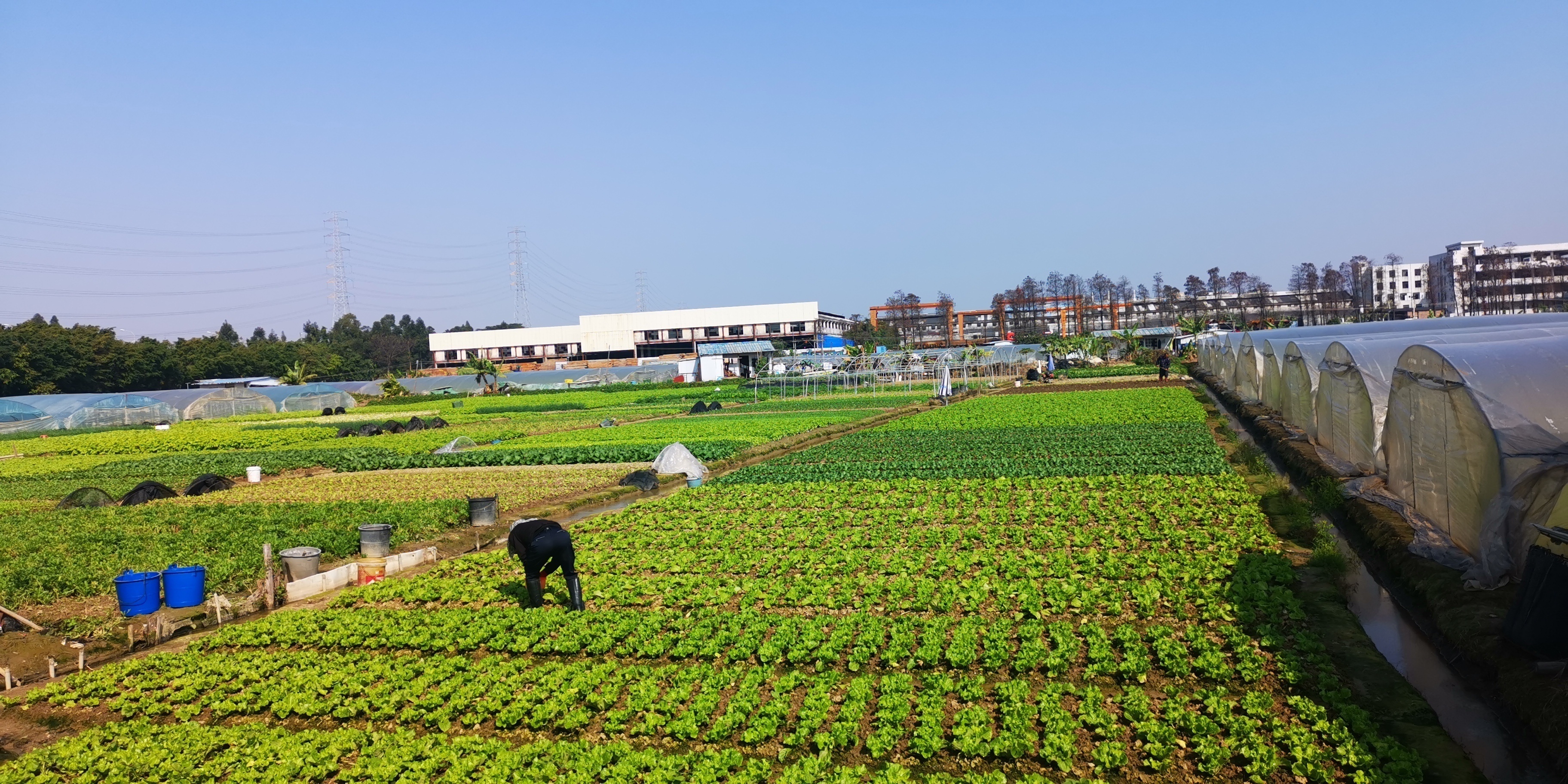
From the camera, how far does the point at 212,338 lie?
97750mm

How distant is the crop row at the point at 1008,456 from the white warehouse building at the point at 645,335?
82.6 m

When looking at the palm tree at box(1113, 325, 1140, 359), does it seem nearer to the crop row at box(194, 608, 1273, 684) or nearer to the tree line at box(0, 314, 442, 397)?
the tree line at box(0, 314, 442, 397)

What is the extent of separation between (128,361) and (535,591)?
84.0 m

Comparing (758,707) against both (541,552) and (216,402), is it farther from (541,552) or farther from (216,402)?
(216,402)

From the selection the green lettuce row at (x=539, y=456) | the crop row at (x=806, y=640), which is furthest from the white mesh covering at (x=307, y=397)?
the crop row at (x=806, y=640)

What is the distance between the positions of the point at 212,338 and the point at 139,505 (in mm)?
85538

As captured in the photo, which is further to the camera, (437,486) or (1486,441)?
(437,486)

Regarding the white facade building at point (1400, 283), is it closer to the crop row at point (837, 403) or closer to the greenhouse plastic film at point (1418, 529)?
the crop row at point (837, 403)

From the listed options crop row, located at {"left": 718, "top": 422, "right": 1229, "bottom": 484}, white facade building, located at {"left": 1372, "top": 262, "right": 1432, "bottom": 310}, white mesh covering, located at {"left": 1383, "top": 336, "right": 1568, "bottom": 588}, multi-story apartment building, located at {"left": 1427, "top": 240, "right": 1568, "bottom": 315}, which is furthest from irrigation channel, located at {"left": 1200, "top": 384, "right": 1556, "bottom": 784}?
white facade building, located at {"left": 1372, "top": 262, "right": 1432, "bottom": 310}

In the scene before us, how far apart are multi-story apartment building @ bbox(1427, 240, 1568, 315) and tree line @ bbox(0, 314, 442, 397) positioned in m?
122

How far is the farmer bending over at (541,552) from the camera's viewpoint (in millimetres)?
11664

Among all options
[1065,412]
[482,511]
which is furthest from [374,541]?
[1065,412]

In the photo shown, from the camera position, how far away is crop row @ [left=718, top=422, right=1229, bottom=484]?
21953 mm

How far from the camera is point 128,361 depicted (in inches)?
3110
